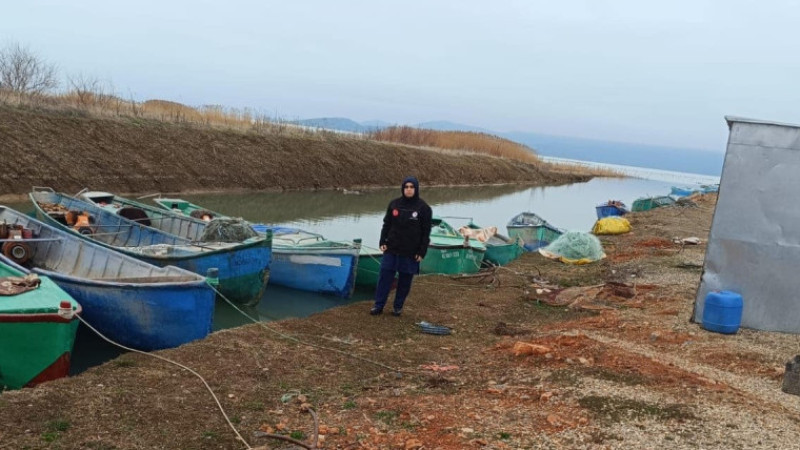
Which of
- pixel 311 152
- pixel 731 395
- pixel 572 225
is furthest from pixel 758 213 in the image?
pixel 311 152

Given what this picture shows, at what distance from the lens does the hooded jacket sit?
26.8 ft

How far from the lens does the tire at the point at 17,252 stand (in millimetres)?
10141

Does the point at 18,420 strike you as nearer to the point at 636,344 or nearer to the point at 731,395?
the point at 731,395

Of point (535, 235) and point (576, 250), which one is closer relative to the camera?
point (576, 250)

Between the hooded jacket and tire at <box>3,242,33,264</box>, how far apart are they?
248 inches

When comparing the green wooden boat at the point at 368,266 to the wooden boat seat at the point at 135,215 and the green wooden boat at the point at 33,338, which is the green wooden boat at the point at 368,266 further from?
the green wooden boat at the point at 33,338

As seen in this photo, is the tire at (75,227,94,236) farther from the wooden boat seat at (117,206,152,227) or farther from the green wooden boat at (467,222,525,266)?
the green wooden boat at (467,222,525,266)

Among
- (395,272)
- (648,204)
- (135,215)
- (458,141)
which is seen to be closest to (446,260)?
(395,272)

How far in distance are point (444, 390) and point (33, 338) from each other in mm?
4264

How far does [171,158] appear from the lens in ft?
96.9

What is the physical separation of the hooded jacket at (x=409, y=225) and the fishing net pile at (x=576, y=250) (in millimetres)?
8304

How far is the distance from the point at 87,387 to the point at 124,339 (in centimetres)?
290

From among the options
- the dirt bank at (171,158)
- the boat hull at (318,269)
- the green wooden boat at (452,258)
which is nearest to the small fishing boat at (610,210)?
the dirt bank at (171,158)

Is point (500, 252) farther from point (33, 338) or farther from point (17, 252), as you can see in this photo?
point (33, 338)
